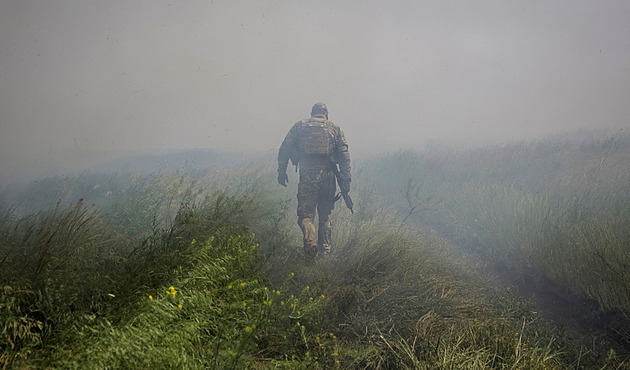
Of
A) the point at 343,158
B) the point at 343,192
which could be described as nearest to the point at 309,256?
the point at 343,192

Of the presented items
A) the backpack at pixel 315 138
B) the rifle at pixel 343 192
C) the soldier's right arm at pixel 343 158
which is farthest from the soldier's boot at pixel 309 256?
the backpack at pixel 315 138

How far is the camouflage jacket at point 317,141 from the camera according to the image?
5.29 meters

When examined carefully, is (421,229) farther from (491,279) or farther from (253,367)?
(253,367)

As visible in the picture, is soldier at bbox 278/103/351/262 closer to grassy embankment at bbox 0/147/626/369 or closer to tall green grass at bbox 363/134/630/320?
grassy embankment at bbox 0/147/626/369

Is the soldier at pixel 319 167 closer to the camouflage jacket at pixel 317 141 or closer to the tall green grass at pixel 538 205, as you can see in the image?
the camouflage jacket at pixel 317 141

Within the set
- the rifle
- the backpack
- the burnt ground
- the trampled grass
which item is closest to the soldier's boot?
the rifle

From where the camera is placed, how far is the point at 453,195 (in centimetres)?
840

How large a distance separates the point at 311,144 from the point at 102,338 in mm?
4360

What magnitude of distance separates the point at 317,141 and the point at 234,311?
3810mm

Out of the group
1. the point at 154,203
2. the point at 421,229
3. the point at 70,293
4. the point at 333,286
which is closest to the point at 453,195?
the point at 421,229

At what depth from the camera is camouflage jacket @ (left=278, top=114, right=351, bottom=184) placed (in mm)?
5285

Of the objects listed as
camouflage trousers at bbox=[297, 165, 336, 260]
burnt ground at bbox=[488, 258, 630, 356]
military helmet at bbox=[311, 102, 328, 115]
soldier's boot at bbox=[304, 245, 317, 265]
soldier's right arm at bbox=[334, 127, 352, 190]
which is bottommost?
burnt ground at bbox=[488, 258, 630, 356]

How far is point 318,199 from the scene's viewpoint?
5395 mm

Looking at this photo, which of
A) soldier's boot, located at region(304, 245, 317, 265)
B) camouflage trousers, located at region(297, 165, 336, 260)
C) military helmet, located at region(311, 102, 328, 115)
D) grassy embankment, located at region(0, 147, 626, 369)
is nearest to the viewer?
grassy embankment, located at region(0, 147, 626, 369)
